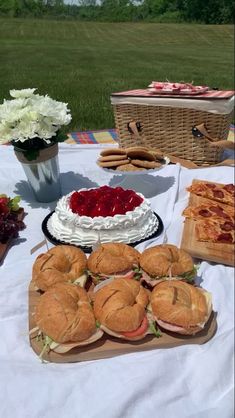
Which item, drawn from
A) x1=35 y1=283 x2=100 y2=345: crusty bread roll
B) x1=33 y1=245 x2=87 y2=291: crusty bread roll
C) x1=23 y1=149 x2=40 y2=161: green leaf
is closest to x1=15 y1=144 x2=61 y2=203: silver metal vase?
x1=23 y1=149 x2=40 y2=161: green leaf

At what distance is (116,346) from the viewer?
1.85ft

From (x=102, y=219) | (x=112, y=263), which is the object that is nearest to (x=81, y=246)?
(x=102, y=219)

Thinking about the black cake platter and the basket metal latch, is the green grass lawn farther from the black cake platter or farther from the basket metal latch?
the black cake platter

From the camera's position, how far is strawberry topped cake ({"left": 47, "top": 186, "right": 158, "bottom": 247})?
2.72 ft

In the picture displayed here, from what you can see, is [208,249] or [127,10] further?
[127,10]

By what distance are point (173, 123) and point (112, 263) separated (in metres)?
0.74

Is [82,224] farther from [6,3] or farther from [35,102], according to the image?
[6,3]

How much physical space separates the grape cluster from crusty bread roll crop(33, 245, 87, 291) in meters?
0.21

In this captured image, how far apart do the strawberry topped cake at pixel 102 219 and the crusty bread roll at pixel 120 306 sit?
22 centimetres

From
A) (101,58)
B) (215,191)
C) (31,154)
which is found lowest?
(101,58)

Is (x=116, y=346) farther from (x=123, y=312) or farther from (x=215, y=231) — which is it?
(x=215, y=231)

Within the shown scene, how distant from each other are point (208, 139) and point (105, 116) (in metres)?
0.88

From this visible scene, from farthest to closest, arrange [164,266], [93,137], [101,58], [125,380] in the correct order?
[101,58]
[93,137]
[164,266]
[125,380]

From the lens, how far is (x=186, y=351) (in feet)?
1.86
